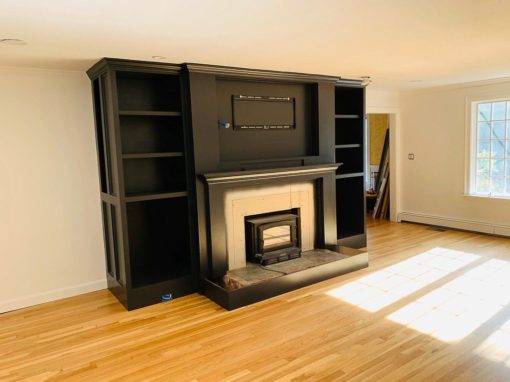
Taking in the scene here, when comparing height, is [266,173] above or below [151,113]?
below

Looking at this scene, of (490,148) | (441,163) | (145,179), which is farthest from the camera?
(441,163)

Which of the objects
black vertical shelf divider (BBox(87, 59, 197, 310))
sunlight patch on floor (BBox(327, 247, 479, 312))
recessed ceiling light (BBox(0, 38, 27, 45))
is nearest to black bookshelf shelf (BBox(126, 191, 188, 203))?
black vertical shelf divider (BBox(87, 59, 197, 310))

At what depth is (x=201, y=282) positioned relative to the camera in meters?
4.09

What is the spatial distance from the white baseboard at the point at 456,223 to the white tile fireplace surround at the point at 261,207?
279cm

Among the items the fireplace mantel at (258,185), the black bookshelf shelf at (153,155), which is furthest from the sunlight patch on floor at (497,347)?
the black bookshelf shelf at (153,155)

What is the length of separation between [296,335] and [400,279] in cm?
167

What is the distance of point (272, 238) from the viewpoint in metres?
4.49

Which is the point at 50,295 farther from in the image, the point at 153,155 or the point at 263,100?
the point at 263,100

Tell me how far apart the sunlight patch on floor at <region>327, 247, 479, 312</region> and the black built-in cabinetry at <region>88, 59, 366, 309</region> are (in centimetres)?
146

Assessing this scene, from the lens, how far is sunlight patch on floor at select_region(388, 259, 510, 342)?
318cm

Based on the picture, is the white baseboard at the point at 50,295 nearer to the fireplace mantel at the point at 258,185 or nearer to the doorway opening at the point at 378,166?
the fireplace mantel at the point at 258,185

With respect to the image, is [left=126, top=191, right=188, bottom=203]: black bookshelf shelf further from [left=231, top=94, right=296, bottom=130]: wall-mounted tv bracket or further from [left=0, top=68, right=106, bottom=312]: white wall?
[left=231, top=94, right=296, bottom=130]: wall-mounted tv bracket

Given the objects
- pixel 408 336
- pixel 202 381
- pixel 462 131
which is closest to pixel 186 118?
pixel 202 381

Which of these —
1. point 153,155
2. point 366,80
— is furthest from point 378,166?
point 153,155
